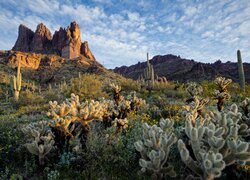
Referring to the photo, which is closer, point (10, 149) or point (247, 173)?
point (247, 173)

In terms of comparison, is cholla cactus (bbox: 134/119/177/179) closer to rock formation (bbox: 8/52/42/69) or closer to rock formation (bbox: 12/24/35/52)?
rock formation (bbox: 8/52/42/69)

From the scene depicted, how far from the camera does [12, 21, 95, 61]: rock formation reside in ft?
293

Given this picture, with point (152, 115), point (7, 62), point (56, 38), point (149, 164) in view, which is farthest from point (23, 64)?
point (149, 164)

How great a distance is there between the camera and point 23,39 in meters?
98.8

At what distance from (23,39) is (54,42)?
1636cm

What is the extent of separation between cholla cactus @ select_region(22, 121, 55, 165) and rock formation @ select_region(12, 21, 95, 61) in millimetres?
84971

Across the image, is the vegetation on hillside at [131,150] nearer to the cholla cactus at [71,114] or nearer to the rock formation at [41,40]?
the cholla cactus at [71,114]

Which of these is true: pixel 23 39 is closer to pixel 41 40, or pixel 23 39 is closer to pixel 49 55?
pixel 41 40

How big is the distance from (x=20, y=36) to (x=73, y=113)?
360 ft

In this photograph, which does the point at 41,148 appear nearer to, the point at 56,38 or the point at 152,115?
the point at 152,115

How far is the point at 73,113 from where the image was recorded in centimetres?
425

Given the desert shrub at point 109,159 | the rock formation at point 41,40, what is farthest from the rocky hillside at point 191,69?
the desert shrub at point 109,159

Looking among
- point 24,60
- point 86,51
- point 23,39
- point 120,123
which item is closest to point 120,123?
point 120,123

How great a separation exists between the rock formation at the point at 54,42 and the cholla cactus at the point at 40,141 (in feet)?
279
